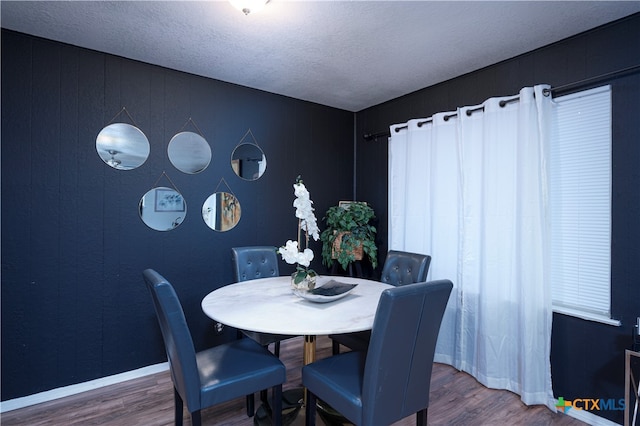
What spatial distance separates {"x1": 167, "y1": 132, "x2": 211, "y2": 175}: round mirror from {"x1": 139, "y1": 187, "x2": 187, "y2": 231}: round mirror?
0.25m

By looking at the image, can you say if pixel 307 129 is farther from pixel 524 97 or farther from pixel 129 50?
pixel 524 97

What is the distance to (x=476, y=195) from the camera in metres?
2.70

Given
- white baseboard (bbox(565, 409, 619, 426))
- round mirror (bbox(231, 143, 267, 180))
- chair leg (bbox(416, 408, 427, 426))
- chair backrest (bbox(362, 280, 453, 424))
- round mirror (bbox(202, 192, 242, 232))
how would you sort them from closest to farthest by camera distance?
1. chair backrest (bbox(362, 280, 453, 424))
2. chair leg (bbox(416, 408, 427, 426))
3. white baseboard (bbox(565, 409, 619, 426))
4. round mirror (bbox(202, 192, 242, 232))
5. round mirror (bbox(231, 143, 267, 180))

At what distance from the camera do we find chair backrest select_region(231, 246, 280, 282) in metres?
2.71

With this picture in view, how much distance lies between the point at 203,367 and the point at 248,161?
2004mm

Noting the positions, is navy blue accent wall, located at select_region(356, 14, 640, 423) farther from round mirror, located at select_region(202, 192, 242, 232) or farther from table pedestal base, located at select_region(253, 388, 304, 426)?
round mirror, located at select_region(202, 192, 242, 232)

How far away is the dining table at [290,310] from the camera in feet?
5.04

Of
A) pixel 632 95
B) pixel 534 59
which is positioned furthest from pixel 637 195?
pixel 534 59

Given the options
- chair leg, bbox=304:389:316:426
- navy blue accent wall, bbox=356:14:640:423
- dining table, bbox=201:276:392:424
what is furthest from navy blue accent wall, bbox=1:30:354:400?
navy blue accent wall, bbox=356:14:640:423

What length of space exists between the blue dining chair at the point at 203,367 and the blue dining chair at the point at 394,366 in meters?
0.28

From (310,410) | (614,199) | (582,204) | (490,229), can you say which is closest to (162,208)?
(310,410)

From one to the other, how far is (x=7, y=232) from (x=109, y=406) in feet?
4.51

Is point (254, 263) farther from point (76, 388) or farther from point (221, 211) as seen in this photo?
point (76, 388)

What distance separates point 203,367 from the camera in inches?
66.9
